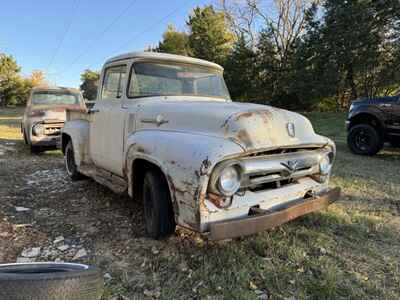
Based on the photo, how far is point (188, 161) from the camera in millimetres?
2383

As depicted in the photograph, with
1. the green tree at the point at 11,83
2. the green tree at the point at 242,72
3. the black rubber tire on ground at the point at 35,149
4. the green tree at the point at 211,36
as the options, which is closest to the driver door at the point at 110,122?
the black rubber tire on ground at the point at 35,149

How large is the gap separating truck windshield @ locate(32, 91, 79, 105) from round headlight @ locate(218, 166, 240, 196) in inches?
317

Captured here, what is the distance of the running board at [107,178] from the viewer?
3.56m

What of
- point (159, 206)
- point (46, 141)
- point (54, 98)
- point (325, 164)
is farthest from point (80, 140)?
point (54, 98)

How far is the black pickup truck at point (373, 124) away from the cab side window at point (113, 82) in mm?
6642

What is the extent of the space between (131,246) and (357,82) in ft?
70.2

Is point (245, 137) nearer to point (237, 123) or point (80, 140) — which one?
point (237, 123)

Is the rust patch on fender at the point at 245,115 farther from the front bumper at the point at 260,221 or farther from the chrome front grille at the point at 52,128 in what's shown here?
the chrome front grille at the point at 52,128

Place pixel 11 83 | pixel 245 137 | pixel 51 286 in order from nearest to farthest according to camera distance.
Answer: pixel 51 286
pixel 245 137
pixel 11 83

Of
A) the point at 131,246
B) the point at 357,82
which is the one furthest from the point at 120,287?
the point at 357,82

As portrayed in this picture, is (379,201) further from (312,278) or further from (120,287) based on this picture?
(120,287)

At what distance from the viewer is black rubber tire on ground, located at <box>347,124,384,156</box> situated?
7922 millimetres

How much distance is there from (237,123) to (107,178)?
2128mm

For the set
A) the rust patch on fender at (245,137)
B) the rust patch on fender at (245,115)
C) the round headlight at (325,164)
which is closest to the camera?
the rust patch on fender at (245,137)
